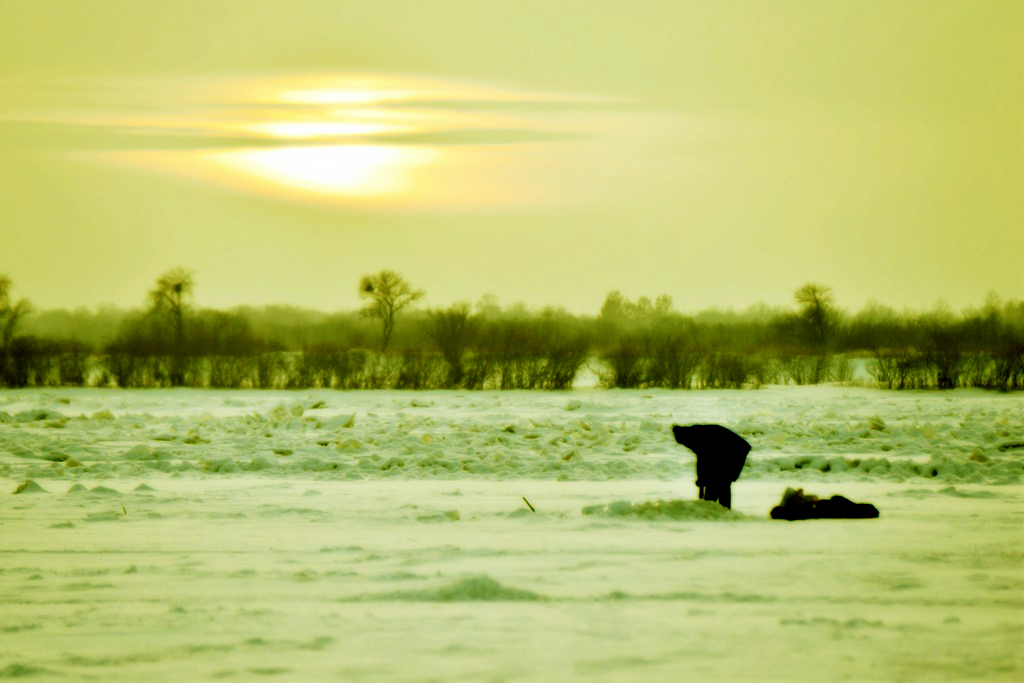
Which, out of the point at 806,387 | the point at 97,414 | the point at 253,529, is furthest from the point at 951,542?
the point at 806,387

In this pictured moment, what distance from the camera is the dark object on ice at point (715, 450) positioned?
9.81 meters

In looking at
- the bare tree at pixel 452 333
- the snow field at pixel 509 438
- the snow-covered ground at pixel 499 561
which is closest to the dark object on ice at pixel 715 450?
the snow-covered ground at pixel 499 561

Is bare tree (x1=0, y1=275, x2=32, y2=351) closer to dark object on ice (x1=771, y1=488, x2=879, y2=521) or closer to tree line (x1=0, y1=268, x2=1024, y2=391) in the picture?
tree line (x1=0, y1=268, x2=1024, y2=391)

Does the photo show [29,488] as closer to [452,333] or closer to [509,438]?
[509,438]

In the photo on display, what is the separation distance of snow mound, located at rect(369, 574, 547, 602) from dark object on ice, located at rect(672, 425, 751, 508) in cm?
336

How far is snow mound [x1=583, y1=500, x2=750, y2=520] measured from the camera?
32.2 ft

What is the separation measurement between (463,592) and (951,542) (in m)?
4.09

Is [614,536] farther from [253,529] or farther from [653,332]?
[653,332]

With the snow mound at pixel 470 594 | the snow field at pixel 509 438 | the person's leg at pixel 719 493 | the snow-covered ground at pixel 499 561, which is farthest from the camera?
the snow field at pixel 509 438

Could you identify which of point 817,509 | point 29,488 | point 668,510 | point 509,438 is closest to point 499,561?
point 668,510

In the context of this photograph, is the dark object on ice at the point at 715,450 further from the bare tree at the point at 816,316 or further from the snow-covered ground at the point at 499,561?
the bare tree at the point at 816,316

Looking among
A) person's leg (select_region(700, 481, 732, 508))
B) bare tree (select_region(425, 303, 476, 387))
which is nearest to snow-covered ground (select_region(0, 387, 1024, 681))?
person's leg (select_region(700, 481, 732, 508))

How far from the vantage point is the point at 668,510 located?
391 inches

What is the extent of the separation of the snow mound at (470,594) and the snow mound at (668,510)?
331cm
